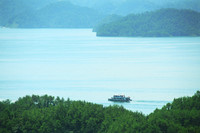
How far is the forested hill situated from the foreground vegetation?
287ft

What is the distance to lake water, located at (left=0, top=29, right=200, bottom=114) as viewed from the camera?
34.2 meters

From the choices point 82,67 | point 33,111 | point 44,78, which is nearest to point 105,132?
point 33,111

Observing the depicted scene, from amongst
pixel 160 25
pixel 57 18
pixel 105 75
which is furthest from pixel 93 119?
pixel 57 18

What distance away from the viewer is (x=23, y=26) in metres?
182

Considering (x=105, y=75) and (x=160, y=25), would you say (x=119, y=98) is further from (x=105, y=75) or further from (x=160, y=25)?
(x=160, y=25)

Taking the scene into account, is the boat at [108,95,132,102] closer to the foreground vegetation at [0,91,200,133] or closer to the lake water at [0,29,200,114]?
the lake water at [0,29,200,114]

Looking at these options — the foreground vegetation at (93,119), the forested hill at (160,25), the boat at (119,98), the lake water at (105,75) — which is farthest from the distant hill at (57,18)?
the foreground vegetation at (93,119)

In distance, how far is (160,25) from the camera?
112 m

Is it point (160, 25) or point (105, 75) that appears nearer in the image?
point (105, 75)

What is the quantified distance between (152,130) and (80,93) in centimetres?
1608

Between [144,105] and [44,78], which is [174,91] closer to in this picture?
[144,105]

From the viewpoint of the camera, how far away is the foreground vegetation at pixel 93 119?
1938 centimetres

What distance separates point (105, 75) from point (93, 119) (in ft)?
72.2

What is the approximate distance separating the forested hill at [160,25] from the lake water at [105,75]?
1629 inches
